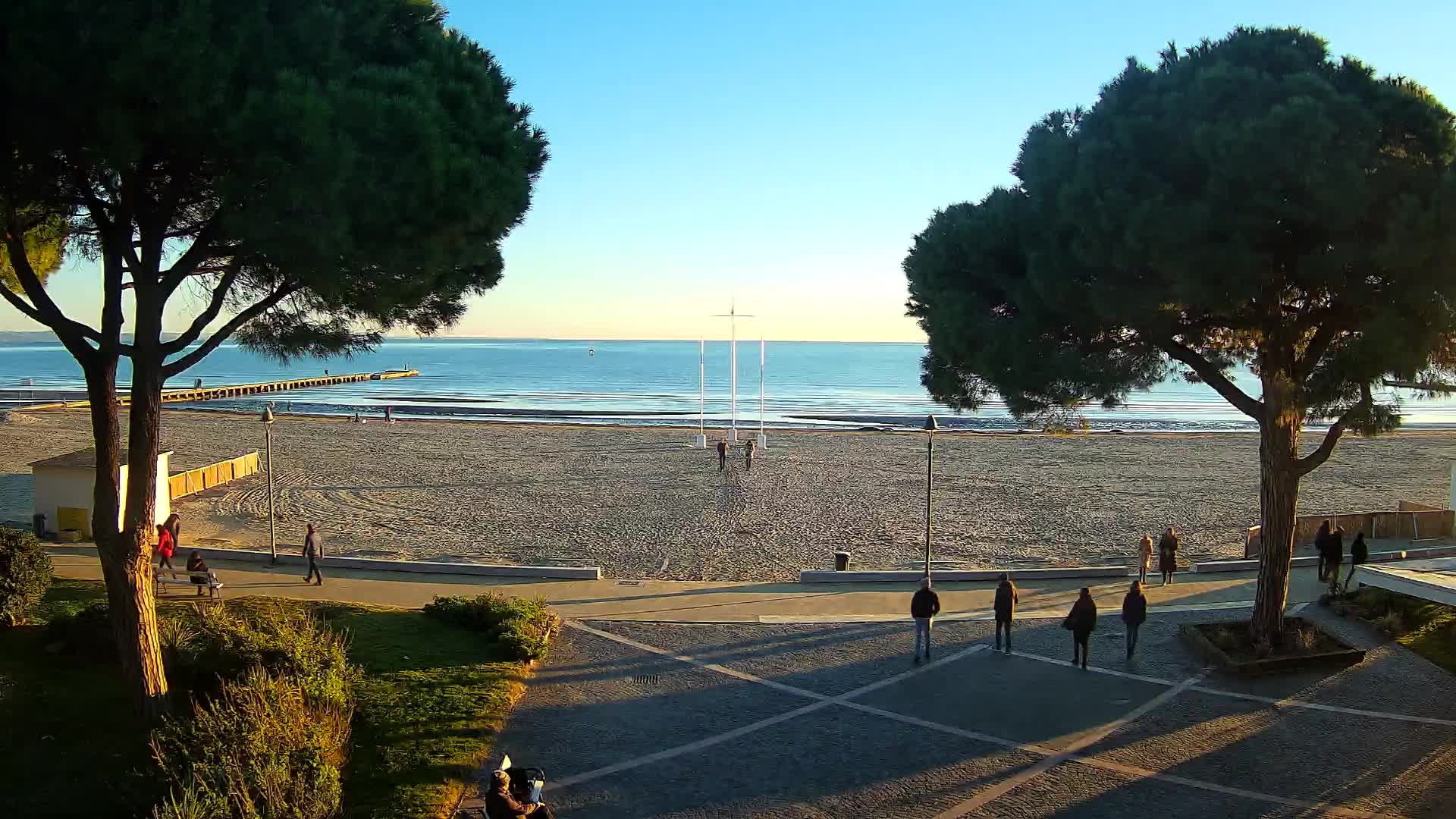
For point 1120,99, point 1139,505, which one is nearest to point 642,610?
point 1120,99

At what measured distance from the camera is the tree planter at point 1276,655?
1201cm

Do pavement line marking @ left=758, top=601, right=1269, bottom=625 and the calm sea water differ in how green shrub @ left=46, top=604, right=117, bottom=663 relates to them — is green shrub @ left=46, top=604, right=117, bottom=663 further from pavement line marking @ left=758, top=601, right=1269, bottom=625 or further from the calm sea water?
the calm sea water

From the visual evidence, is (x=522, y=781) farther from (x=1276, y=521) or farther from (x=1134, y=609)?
(x=1276, y=521)

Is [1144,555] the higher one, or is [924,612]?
[1144,555]

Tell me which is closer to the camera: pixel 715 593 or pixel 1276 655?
pixel 1276 655

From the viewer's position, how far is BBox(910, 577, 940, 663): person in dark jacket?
40.0 ft

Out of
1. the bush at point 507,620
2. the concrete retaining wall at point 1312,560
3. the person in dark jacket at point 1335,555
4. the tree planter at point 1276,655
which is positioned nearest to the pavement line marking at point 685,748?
the bush at point 507,620

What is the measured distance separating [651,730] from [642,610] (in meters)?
5.07

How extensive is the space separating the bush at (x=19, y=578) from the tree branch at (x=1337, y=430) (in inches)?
649

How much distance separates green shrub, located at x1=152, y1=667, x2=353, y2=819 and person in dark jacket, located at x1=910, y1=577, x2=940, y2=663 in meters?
7.21

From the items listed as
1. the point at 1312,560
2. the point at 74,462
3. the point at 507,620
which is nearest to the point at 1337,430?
the point at 1312,560

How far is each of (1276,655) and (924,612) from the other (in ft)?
15.6

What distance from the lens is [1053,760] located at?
9484 millimetres

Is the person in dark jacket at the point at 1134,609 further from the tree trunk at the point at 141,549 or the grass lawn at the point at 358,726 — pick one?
the tree trunk at the point at 141,549
